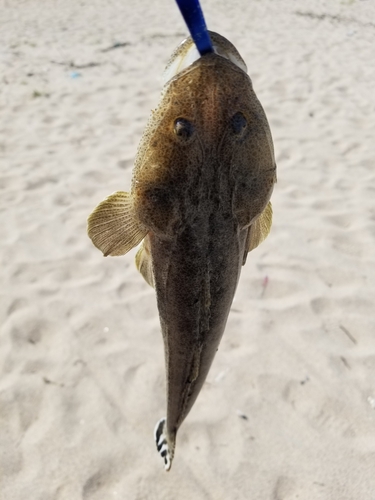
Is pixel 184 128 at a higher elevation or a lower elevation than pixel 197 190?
higher

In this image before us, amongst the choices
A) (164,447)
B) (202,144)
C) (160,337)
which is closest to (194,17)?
(202,144)

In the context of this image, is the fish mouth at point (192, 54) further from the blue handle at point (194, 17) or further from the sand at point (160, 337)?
the sand at point (160, 337)

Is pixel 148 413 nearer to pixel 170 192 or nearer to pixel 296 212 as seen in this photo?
pixel 170 192

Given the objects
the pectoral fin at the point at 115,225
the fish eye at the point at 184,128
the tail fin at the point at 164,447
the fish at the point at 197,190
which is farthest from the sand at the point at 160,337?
the fish eye at the point at 184,128

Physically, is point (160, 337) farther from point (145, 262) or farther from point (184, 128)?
point (184, 128)

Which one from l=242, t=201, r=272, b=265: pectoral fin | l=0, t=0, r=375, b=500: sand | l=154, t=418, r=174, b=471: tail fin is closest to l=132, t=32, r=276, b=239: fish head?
l=242, t=201, r=272, b=265: pectoral fin

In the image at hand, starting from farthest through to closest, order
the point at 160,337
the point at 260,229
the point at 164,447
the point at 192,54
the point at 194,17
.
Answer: the point at 160,337 → the point at 164,447 → the point at 260,229 → the point at 192,54 → the point at 194,17

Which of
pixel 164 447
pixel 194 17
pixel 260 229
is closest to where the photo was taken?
pixel 194 17
